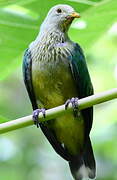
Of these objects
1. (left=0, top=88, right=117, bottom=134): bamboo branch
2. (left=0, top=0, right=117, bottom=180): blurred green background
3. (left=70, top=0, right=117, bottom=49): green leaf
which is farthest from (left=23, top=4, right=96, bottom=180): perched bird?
(left=0, top=88, right=117, bottom=134): bamboo branch

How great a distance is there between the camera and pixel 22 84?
6.23m

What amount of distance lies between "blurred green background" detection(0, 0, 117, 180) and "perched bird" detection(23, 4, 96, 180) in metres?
0.18

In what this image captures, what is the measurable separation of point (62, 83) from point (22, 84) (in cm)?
312

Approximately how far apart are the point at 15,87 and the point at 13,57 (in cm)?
478

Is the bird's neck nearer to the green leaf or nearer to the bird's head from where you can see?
the bird's head

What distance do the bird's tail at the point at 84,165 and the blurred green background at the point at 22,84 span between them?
0.88 feet

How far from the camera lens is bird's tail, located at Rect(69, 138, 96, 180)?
3083 millimetres

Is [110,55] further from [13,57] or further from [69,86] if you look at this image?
[13,57]

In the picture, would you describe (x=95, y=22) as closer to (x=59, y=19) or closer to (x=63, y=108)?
(x=63, y=108)

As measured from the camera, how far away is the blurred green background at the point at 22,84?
180 centimetres

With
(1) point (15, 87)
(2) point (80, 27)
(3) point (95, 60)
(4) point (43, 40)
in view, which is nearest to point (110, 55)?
(3) point (95, 60)

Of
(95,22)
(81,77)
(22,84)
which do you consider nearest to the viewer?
(95,22)

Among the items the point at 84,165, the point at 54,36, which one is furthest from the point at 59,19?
the point at 84,165

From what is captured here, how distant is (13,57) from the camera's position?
181 centimetres
